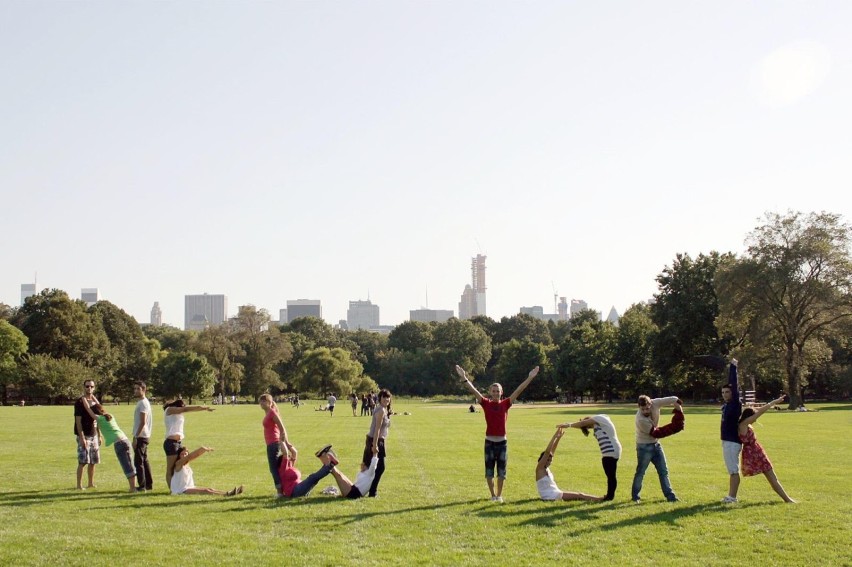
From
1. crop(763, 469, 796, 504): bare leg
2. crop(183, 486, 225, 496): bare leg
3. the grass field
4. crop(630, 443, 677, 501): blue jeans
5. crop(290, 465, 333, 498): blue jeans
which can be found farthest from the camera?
crop(183, 486, 225, 496): bare leg

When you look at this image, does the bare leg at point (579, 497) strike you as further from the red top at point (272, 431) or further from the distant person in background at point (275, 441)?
the red top at point (272, 431)

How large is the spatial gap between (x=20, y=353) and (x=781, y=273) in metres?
72.7

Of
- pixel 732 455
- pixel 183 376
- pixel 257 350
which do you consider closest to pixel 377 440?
pixel 732 455

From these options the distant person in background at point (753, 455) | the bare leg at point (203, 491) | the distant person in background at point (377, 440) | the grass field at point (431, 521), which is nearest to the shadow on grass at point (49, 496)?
the grass field at point (431, 521)

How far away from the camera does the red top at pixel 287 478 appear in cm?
1468

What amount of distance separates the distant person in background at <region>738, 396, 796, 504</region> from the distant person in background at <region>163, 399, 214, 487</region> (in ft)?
30.8

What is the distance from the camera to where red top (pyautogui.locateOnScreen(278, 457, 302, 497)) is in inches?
578

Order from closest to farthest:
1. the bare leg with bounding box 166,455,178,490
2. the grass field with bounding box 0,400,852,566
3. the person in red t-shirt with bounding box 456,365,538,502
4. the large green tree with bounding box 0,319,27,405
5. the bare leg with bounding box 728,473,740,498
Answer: the grass field with bounding box 0,400,852,566 < the bare leg with bounding box 728,473,740,498 < the person in red t-shirt with bounding box 456,365,538,502 < the bare leg with bounding box 166,455,178,490 < the large green tree with bounding box 0,319,27,405

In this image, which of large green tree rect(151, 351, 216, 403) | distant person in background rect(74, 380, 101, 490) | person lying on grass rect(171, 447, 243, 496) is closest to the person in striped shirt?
person lying on grass rect(171, 447, 243, 496)

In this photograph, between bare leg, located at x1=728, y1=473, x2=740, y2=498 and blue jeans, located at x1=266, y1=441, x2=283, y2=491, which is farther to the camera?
blue jeans, located at x1=266, y1=441, x2=283, y2=491

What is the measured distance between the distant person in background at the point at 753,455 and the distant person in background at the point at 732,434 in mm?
103

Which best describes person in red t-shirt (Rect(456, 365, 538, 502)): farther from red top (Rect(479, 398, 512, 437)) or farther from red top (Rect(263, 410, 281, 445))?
red top (Rect(263, 410, 281, 445))

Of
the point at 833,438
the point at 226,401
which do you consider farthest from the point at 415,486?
the point at 226,401

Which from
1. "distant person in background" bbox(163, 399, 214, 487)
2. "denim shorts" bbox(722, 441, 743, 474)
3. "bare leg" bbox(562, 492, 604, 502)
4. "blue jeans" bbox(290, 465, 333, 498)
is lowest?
"bare leg" bbox(562, 492, 604, 502)
